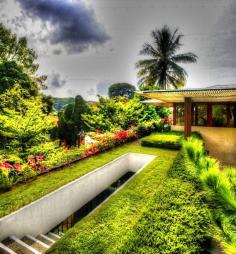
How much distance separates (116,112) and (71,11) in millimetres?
8327

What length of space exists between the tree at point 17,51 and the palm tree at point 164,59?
38.5 ft

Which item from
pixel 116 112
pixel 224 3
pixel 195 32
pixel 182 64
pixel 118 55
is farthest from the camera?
pixel 182 64

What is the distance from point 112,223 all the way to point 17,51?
18.2m

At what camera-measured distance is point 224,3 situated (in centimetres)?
1205

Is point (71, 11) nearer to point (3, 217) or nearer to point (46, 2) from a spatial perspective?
point (46, 2)

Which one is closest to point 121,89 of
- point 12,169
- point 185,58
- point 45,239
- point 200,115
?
point 185,58

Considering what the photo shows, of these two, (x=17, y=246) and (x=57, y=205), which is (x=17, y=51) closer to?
(x=57, y=205)

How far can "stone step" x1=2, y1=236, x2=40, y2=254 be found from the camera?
3.72 m

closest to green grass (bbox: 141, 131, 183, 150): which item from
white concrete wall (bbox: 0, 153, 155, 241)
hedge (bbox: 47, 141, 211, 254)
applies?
white concrete wall (bbox: 0, 153, 155, 241)

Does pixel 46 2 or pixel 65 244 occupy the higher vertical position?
pixel 46 2

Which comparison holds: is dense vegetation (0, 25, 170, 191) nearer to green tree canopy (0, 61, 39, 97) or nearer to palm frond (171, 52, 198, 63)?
green tree canopy (0, 61, 39, 97)

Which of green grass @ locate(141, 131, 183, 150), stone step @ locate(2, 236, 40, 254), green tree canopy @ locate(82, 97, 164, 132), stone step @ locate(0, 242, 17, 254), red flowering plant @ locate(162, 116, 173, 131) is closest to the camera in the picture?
stone step @ locate(0, 242, 17, 254)

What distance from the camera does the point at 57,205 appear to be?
5.23 m

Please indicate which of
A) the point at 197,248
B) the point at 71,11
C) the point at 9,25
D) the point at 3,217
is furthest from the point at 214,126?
the point at 9,25
